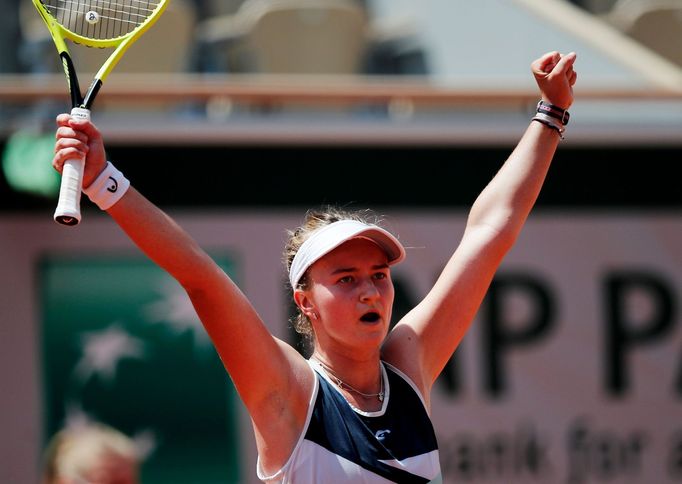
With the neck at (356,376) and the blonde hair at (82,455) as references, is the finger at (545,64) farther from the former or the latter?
the blonde hair at (82,455)

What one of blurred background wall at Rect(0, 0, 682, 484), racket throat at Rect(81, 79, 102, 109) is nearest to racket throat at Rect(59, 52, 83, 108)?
racket throat at Rect(81, 79, 102, 109)

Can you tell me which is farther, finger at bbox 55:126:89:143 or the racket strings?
the racket strings

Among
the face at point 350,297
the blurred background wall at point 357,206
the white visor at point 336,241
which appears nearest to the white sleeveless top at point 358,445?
the face at point 350,297

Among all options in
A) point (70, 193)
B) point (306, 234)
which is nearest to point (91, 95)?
point (70, 193)

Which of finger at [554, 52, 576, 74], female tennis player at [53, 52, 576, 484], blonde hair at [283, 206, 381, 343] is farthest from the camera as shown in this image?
finger at [554, 52, 576, 74]

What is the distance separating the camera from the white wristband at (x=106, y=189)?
2.27m

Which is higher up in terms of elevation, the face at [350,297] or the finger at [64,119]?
the finger at [64,119]

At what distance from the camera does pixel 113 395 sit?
5664mm

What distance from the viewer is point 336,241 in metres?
2.48

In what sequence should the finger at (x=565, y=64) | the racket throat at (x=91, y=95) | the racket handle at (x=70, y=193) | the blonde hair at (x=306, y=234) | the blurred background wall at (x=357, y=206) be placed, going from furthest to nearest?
the blurred background wall at (x=357, y=206)
the finger at (x=565, y=64)
the blonde hair at (x=306, y=234)
the racket throat at (x=91, y=95)
the racket handle at (x=70, y=193)

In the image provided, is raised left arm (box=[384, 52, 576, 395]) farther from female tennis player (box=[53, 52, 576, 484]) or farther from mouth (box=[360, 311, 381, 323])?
mouth (box=[360, 311, 381, 323])

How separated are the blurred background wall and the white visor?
3219 millimetres

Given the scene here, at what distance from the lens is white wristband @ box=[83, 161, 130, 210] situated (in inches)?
89.3

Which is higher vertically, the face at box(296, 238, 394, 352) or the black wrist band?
the black wrist band
